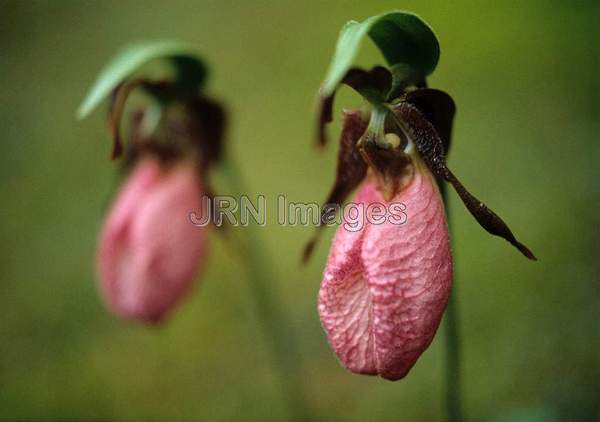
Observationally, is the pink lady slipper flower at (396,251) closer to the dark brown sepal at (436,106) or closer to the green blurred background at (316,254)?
the dark brown sepal at (436,106)

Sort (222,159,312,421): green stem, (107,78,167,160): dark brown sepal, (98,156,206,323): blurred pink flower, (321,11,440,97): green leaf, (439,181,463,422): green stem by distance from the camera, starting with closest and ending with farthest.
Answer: (321,11,440,97): green leaf, (439,181,463,422): green stem, (107,78,167,160): dark brown sepal, (98,156,206,323): blurred pink flower, (222,159,312,421): green stem

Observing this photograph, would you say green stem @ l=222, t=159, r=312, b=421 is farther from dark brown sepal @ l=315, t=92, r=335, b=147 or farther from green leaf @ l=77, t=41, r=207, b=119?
dark brown sepal @ l=315, t=92, r=335, b=147

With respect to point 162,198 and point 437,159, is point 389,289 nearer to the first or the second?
point 437,159

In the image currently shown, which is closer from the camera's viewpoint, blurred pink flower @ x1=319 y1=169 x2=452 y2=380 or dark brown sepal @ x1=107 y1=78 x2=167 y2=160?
blurred pink flower @ x1=319 y1=169 x2=452 y2=380

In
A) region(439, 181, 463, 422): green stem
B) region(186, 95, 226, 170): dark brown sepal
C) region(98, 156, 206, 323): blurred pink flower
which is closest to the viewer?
region(439, 181, 463, 422): green stem

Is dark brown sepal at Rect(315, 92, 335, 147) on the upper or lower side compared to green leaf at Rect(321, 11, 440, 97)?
lower

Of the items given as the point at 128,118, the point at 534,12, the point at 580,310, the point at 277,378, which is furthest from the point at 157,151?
the point at 534,12

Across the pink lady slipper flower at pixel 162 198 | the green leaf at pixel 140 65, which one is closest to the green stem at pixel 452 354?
the green leaf at pixel 140 65

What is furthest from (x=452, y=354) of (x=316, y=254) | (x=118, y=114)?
(x=316, y=254)

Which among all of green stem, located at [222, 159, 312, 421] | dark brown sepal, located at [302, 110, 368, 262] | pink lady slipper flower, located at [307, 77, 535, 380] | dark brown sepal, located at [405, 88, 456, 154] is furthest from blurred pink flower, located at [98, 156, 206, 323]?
dark brown sepal, located at [405, 88, 456, 154]
